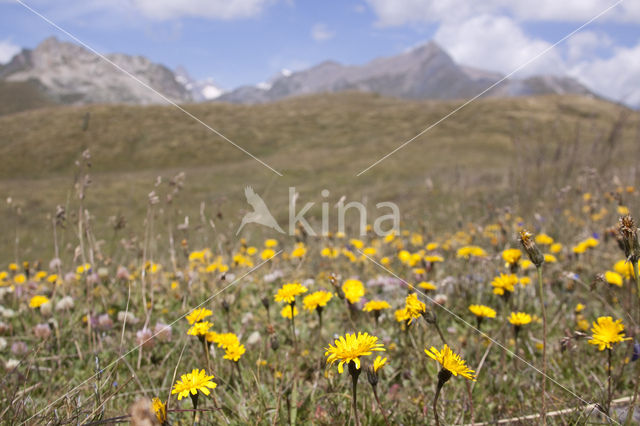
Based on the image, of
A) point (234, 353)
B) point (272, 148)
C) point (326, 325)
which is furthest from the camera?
point (272, 148)

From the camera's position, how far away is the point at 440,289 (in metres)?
3.32

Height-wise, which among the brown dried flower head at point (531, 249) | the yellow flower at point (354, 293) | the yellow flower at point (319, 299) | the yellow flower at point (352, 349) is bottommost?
the yellow flower at point (354, 293)

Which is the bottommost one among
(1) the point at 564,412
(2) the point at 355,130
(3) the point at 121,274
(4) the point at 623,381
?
(4) the point at 623,381

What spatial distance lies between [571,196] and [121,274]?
6.50 m

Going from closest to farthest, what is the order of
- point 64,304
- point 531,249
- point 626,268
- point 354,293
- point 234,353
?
point 531,249, point 234,353, point 354,293, point 626,268, point 64,304

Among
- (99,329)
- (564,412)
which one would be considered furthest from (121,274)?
(564,412)

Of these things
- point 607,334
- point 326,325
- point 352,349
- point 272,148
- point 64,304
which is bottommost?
point 326,325

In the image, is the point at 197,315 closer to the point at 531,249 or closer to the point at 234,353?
the point at 234,353

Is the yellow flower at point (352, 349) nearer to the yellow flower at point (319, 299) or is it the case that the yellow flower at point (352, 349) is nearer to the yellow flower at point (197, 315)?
the yellow flower at point (319, 299)

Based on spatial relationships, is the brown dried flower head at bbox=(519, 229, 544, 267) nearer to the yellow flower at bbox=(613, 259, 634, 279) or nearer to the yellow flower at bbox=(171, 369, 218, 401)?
the yellow flower at bbox=(613, 259, 634, 279)

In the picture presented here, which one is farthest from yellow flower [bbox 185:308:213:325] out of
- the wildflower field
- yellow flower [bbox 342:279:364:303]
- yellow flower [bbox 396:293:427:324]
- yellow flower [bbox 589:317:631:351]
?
yellow flower [bbox 589:317:631:351]

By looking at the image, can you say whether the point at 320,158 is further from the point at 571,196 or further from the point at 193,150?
the point at 571,196

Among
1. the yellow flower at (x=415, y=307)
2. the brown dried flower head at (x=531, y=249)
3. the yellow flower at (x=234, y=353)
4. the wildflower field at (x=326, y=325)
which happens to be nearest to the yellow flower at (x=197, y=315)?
the wildflower field at (x=326, y=325)

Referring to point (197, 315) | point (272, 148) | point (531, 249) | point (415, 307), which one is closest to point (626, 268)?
point (531, 249)
